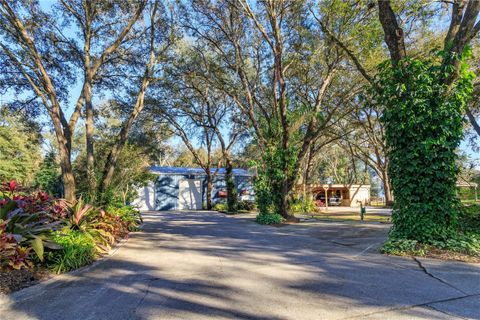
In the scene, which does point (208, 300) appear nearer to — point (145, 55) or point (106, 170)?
point (106, 170)

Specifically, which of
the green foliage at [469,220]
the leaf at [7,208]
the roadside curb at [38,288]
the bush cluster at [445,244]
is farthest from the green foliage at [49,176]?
the green foliage at [469,220]

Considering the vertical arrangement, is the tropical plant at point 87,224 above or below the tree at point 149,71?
below

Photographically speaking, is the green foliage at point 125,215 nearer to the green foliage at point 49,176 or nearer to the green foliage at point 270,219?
the green foliage at point 270,219

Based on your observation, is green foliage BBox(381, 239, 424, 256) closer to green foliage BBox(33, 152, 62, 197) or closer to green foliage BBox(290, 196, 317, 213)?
green foliage BBox(290, 196, 317, 213)

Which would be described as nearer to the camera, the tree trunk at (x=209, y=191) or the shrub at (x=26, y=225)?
the shrub at (x=26, y=225)

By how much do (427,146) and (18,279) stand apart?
7.18 m

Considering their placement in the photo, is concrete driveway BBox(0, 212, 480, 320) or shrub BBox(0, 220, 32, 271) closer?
concrete driveway BBox(0, 212, 480, 320)

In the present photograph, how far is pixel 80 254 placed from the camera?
17.7 feet

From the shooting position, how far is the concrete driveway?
327cm

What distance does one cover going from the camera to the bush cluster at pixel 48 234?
4578mm

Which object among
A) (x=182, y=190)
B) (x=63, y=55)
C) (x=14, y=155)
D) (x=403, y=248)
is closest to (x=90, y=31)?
(x=63, y=55)

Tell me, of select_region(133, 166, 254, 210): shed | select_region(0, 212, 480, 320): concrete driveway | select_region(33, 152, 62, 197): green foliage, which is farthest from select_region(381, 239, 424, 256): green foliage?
select_region(33, 152, 62, 197): green foliage

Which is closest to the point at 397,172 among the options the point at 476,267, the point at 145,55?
the point at 476,267

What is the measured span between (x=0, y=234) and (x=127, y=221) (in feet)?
18.6
